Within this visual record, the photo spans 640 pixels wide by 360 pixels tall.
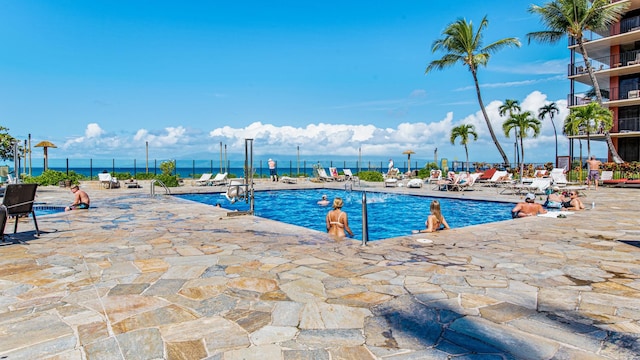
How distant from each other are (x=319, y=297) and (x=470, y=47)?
2352cm

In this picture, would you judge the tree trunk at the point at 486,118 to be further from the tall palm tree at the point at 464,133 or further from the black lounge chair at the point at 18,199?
the black lounge chair at the point at 18,199

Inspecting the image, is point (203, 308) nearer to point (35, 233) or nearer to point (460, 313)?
point (460, 313)

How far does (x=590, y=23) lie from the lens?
2102cm

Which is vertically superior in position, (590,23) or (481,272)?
(590,23)

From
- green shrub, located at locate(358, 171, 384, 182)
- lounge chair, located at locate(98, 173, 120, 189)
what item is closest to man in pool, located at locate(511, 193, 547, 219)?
green shrub, located at locate(358, 171, 384, 182)

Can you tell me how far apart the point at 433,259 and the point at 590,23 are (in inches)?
919

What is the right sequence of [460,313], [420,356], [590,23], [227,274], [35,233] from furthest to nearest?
[590,23]
[35,233]
[227,274]
[460,313]
[420,356]

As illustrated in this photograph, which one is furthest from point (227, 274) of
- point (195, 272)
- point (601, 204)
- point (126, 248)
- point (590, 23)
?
point (590, 23)

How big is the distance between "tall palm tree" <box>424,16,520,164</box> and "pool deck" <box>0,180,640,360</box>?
19619mm

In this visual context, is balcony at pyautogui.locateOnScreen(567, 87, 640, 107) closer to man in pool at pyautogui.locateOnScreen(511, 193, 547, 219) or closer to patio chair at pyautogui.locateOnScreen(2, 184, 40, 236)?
man in pool at pyautogui.locateOnScreen(511, 193, 547, 219)

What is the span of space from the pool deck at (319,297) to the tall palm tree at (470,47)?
1962cm

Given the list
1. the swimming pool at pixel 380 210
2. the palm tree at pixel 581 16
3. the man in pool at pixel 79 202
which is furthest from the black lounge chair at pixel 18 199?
the palm tree at pixel 581 16

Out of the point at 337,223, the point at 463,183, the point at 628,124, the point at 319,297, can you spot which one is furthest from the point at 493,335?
the point at 628,124

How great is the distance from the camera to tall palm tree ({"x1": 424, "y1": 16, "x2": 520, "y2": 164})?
75.3 ft
